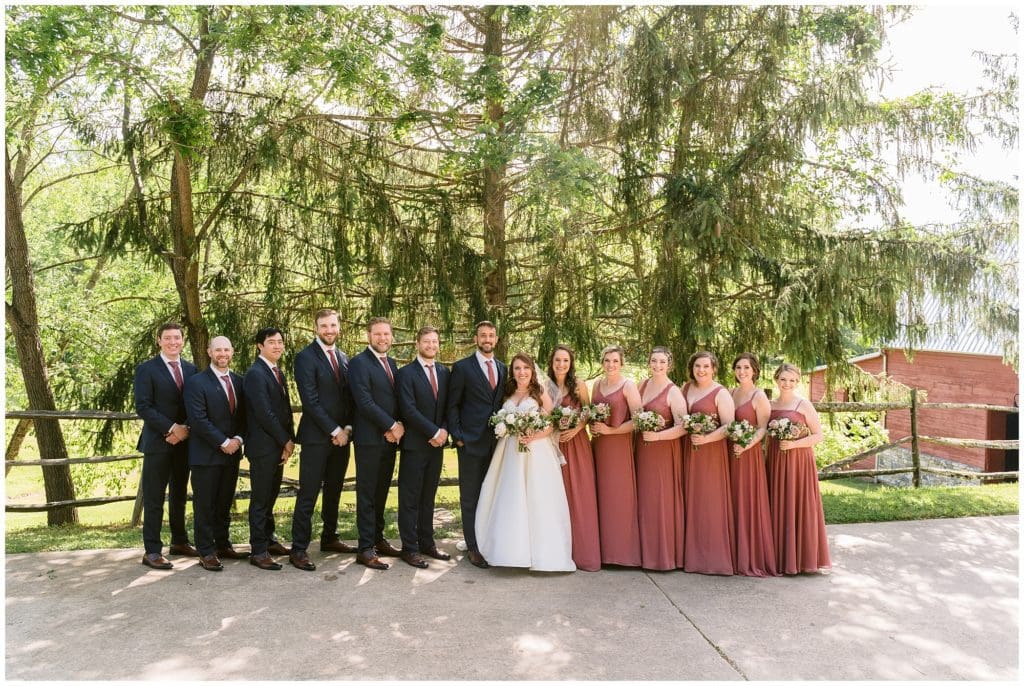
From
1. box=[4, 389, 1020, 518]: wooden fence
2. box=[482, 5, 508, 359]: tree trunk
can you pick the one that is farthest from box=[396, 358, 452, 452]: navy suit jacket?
box=[482, 5, 508, 359]: tree trunk

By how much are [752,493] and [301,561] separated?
369cm

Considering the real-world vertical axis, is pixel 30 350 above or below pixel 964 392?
above

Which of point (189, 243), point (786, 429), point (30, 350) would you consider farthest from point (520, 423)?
point (30, 350)

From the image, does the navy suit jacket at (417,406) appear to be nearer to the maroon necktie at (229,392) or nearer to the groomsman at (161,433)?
the maroon necktie at (229,392)

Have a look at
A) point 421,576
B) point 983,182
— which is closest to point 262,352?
point 421,576

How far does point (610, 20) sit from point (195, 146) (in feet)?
15.7

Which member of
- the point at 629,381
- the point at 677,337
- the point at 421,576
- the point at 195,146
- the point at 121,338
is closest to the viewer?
the point at 421,576

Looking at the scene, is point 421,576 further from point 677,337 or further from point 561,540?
point 677,337

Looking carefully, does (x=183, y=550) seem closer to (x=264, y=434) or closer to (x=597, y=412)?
(x=264, y=434)

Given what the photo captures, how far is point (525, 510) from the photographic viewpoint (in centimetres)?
562

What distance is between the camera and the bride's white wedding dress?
5.51m

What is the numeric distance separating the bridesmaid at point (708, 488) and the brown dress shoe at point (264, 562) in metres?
3.30

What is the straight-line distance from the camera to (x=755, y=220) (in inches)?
298

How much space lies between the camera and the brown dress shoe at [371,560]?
553 centimetres
